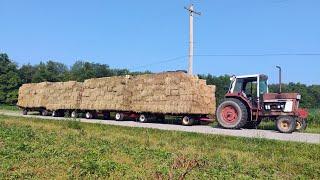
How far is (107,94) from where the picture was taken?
30.1 m

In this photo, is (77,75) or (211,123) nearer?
(211,123)

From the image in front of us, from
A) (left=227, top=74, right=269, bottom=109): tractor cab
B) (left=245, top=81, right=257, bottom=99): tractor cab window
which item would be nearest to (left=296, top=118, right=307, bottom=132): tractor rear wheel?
(left=227, top=74, right=269, bottom=109): tractor cab

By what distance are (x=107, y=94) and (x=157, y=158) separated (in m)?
20.2

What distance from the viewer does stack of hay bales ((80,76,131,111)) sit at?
28.5m

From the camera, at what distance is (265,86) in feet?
67.6

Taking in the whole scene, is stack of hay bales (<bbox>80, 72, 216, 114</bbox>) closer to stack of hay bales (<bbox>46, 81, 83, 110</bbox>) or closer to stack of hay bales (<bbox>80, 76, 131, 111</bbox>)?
stack of hay bales (<bbox>80, 76, 131, 111</bbox>)

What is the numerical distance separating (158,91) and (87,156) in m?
16.3

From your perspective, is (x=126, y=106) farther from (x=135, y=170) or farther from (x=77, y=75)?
(x=77, y=75)

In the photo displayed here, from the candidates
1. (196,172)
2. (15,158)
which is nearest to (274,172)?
(196,172)

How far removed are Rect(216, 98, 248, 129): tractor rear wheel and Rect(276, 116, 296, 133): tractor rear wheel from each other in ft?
5.87

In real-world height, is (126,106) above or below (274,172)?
above

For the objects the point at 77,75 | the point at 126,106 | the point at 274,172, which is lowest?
the point at 274,172

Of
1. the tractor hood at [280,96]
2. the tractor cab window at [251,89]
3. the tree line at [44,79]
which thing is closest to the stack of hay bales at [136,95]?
the tractor cab window at [251,89]

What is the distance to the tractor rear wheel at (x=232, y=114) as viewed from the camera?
1999 centimetres
